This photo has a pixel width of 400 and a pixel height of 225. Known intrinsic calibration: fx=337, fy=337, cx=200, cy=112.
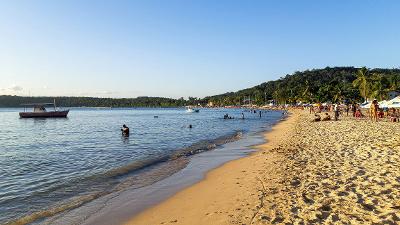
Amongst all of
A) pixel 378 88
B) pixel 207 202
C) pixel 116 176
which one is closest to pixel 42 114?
pixel 116 176

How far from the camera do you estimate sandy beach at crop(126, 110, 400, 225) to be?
7.71 m

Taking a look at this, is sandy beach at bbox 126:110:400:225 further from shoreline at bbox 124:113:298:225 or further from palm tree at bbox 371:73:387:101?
palm tree at bbox 371:73:387:101

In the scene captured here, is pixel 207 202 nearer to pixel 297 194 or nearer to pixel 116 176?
pixel 297 194

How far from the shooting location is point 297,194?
31.1ft

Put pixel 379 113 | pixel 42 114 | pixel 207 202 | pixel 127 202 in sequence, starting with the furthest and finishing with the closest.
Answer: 1. pixel 42 114
2. pixel 379 113
3. pixel 127 202
4. pixel 207 202

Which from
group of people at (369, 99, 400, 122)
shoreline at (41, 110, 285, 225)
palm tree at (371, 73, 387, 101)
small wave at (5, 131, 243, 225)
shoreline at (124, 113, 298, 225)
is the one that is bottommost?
small wave at (5, 131, 243, 225)

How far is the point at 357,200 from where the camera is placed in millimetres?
8523

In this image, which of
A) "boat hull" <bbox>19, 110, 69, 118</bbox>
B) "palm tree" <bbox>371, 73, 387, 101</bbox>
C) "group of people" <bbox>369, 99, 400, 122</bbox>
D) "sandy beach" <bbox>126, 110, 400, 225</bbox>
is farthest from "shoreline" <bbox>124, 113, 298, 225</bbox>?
"boat hull" <bbox>19, 110, 69, 118</bbox>

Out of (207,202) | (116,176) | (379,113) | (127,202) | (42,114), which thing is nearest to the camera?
(207,202)

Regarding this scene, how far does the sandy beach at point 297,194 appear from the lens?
7.71 metres

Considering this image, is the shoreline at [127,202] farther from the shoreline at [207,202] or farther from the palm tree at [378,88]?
the palm tree at [378,88]

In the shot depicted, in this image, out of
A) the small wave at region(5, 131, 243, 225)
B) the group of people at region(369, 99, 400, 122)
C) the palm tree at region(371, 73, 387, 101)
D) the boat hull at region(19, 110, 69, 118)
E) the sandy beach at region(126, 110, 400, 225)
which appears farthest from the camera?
the boat hull at region(19, 110, 69, 118)

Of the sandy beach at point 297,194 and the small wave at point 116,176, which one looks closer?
the sandy beach at point 297,194

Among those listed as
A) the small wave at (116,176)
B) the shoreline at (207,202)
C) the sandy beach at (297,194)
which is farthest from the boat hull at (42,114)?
the shoreline at (207,202)
